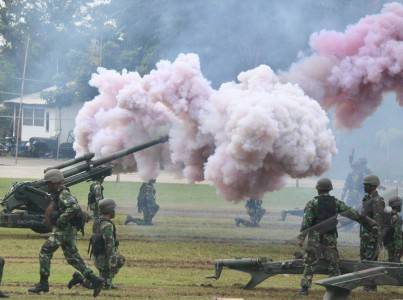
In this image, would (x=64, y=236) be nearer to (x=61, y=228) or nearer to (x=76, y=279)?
Answer: (x=61, y=228)

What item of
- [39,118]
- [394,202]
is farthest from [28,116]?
[394,202]

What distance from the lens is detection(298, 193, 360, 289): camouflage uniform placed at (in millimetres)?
17109

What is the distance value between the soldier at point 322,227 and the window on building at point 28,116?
60913mm

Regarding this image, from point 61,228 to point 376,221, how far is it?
5.51 meters

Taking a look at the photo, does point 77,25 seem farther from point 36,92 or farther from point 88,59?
point 36,92

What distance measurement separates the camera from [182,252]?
2392cm

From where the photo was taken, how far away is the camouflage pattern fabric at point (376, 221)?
1835 centimetres

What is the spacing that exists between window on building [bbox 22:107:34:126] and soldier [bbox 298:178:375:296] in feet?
200

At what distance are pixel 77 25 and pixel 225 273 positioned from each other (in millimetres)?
37646

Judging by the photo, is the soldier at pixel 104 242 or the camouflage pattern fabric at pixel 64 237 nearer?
the camouflage pattern fabric at pixel 64 237

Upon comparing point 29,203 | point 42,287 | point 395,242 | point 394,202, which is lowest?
point 42,287

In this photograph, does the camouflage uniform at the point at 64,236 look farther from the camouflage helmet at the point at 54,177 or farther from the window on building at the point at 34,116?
the window on building at the point at 34,116

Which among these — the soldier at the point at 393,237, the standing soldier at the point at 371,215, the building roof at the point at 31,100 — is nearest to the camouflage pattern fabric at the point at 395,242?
the soldier at the point at 393,237

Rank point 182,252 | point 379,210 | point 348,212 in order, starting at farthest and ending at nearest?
point 182,252, point 379,210, point 348,212
